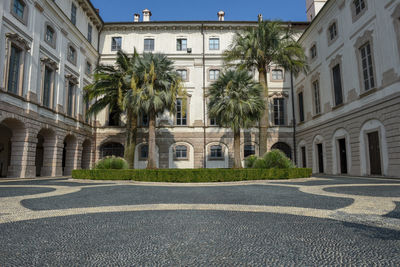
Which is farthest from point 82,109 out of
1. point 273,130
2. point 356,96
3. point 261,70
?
point 356,96

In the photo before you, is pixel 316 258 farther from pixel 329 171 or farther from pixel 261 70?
pixel 329 171

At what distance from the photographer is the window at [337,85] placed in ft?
62.4

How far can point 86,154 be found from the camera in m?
26.0

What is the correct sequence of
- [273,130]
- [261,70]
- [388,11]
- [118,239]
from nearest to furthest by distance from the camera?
[118,239] < [388,11] < [261,70] < [273,130]

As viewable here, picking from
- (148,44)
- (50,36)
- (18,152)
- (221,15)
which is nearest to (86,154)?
(18,152)

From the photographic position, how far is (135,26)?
2814 centimetres

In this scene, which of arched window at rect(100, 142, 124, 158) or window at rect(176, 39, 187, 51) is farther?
window at rect(176, 39, 187, 51)

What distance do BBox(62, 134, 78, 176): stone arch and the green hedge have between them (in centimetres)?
1007

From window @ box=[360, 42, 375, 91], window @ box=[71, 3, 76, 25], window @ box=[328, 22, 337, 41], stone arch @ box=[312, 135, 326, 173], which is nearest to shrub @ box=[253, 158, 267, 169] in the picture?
window @ box=[360, 42, 375, 91]

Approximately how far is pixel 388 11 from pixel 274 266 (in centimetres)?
1749

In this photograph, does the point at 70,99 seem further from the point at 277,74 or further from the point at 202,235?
the point at 202,235

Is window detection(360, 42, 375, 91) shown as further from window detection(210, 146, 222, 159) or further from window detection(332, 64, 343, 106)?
window detection(210, 146, 222, 159)

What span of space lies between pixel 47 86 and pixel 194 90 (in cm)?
1387

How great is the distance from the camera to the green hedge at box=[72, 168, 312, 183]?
12695mm
